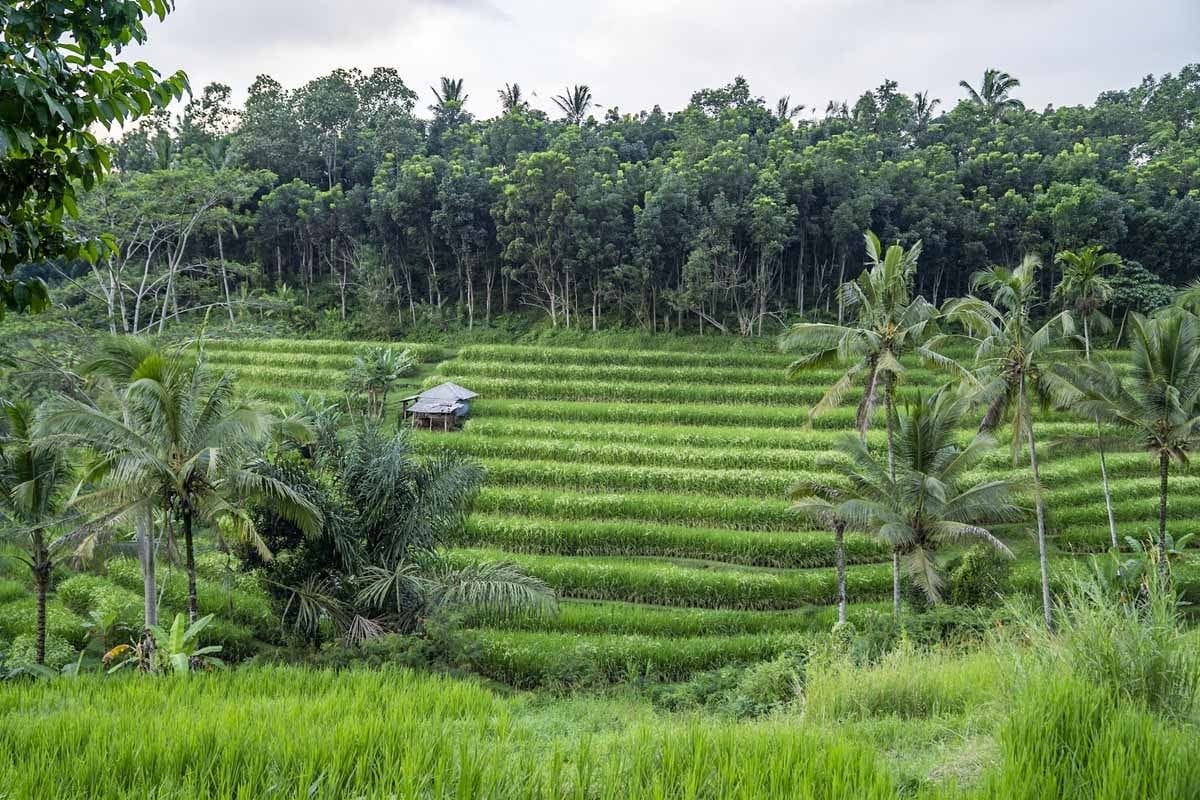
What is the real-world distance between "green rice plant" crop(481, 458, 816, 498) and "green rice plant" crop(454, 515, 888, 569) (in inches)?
73.5

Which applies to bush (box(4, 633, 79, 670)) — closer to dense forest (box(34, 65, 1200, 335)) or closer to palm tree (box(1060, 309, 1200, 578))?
dense forest (box(34, 65, 1200, 335))

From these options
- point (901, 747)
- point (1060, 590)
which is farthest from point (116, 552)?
point (1060, 590)

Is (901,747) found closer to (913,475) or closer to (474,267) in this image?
(913,475)

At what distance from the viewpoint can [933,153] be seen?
3594 centimetres

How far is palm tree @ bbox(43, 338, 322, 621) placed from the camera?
912 centimetres

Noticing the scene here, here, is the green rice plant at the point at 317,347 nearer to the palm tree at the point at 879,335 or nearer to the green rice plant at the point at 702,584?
the green rice plant at the point at 702,584

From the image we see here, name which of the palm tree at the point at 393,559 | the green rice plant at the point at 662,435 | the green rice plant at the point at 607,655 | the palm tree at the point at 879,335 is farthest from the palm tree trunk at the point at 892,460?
the palm tree at the point at 393,559

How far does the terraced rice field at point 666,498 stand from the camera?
45.8 feet

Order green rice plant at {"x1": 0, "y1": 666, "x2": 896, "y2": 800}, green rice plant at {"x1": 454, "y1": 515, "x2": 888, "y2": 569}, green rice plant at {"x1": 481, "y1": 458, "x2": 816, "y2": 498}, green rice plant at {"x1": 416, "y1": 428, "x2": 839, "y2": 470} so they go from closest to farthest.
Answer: green rice plant at {"x1": 0, "y1": 666, "x2": 896, "y2": 800}, green rice plant at {"x1": 454, "y1": 515, "x2": 888, "y2": 569}, green rice plant at {"x1": 481, "y1": 458, "x2": 816, "y2": 498}, green rice plant at {"x1": 416, "y1": 428, "x2": 839, "y2": 470}

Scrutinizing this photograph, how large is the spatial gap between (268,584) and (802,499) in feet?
32.0

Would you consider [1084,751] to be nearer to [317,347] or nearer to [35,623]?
[35,623]

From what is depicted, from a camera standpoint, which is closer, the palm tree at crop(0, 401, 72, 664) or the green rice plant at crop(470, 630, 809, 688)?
the palm tree at crop(0, 401, 72, 664)

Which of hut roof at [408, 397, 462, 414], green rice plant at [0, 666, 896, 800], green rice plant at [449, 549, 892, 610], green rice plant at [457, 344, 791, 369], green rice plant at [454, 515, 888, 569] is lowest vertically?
green rice plant at [449, 549, 892, 610]

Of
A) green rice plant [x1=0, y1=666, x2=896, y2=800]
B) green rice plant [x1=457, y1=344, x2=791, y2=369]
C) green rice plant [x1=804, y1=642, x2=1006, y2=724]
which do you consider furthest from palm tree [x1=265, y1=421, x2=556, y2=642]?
green rice plant [x1=457, y1=344, x2=791, y2=369]
